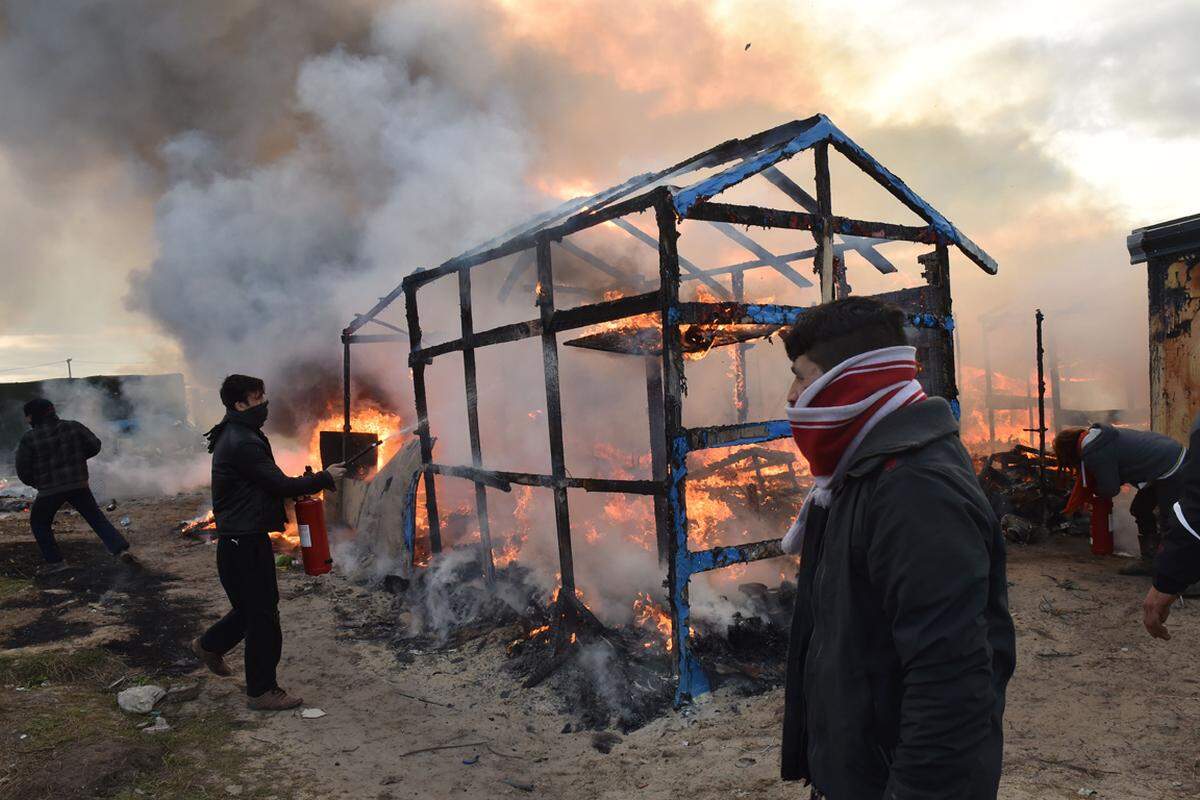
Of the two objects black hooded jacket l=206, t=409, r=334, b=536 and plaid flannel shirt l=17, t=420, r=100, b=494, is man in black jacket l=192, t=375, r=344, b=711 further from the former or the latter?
plaid flannel shirt l=17, t=420, r=100, b=494

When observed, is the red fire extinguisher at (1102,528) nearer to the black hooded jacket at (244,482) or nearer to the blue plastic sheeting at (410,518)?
the blue plastic sheeting at (410,518)

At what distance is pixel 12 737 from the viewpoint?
4.15 m

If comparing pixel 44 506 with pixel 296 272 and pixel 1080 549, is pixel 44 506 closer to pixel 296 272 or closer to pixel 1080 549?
pixel 296 272

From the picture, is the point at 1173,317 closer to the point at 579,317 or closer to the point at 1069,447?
the point at 1069,447

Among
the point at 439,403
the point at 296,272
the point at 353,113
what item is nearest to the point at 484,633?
the point at 439,403

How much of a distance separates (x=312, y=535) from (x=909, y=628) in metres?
4.82

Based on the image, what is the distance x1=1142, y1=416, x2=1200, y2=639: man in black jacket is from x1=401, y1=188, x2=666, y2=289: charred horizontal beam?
122 inches

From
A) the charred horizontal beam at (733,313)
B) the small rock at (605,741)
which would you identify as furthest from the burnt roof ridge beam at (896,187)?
the small rock at (605,741)

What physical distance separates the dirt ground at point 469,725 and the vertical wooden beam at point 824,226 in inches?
122

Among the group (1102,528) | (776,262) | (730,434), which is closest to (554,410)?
(730,434)

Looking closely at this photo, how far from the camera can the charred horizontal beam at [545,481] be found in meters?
4.80

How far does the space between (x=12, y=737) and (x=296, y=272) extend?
15.5 metres

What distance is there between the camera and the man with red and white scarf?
1.46 metres

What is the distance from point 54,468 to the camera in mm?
8328
